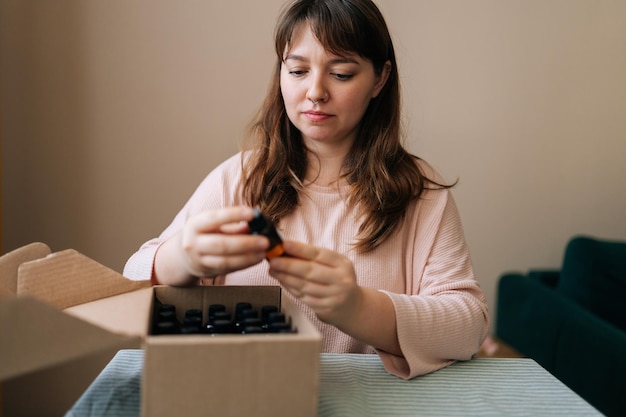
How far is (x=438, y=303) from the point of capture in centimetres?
103

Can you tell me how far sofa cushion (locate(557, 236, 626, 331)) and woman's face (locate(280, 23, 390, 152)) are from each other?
130 cm

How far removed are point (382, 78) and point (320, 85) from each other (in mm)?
208

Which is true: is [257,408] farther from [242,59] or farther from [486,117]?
[486,117]

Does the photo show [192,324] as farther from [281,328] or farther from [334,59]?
[334,59]

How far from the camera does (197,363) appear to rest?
2.20ft

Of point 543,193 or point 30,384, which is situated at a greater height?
point 543,193

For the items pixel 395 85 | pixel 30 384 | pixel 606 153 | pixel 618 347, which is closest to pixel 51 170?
pixel 30 384

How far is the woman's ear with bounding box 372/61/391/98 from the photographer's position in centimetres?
127

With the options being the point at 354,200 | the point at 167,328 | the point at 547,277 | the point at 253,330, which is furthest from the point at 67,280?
the point at 547,277

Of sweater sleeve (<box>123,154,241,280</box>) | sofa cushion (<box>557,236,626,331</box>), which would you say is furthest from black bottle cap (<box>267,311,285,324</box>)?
sofa cushion (<box>557,236,626,331</box>)

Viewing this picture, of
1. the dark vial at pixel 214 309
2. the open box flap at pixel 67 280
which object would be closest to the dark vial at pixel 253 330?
the dark vial at pixel 214 309

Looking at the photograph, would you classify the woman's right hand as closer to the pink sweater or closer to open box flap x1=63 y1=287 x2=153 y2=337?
open box flap x1=63 y1=287 x2=153 y2=337

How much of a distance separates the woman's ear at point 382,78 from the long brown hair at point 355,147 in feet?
0.04

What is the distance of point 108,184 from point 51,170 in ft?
0.56
